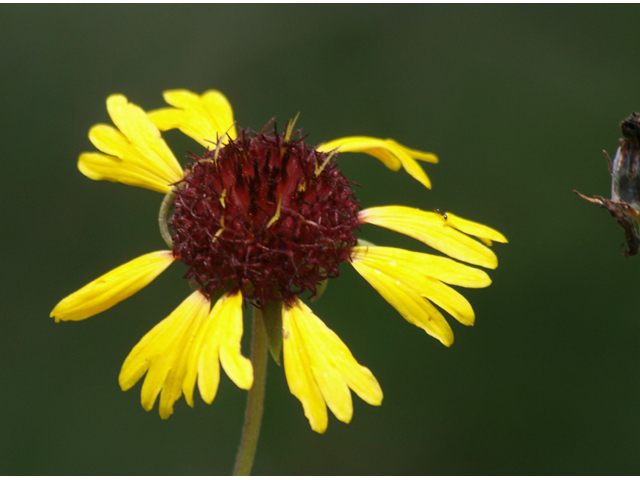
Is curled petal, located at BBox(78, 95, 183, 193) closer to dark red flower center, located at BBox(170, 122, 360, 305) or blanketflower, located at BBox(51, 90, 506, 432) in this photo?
blanketflower, located at BBox(51, 90, 506, 432)

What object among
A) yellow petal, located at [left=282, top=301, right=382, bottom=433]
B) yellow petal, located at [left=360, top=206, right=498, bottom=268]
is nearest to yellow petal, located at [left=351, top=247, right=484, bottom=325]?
yellow petal, located at [left=360, top=206, right=498, bottom=268]

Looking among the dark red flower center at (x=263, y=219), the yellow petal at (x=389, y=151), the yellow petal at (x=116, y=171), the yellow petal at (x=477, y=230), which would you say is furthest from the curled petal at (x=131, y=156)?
the yellow petal at (x=477, y=230)

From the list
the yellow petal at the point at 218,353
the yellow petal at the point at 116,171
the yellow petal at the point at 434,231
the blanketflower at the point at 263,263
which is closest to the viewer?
the yellow petal at the point at 218,353

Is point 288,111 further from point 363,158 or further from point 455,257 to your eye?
point 455,257

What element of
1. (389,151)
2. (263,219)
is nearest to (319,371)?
(263,219)

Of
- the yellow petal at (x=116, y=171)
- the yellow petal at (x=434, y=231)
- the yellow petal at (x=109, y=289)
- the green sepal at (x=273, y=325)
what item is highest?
the yellow petal at (x=116, y=171)

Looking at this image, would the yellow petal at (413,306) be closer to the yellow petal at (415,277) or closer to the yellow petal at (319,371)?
the yellow petal at (415,277)
